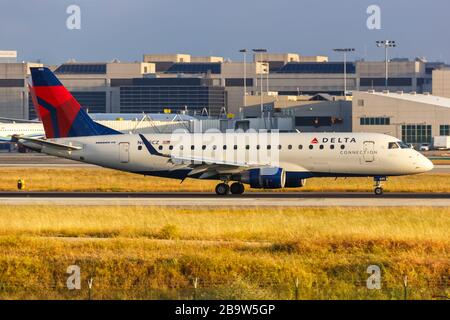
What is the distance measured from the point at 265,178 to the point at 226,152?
4.79 meters

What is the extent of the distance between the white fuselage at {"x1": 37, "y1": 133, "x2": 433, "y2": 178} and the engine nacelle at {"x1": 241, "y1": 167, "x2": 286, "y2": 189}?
3.96ft

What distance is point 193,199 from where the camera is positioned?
59219 millimetres

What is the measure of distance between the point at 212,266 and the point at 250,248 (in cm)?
417

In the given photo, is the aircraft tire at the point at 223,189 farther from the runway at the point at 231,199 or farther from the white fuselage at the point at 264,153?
the white fuselage at the point at 264,153

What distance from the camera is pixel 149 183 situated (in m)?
74.4

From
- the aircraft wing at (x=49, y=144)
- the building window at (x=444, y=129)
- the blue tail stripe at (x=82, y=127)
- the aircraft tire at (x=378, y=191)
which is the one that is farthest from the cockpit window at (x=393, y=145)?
the building window at (x=444, y=129)

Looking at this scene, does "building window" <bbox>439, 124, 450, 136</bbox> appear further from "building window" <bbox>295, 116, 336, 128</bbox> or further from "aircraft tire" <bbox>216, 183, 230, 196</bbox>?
"aircraft tire" <bbox>216, 183, 230, 196</bbox>

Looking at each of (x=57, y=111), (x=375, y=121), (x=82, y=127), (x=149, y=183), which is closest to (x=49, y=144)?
(x=57, y=111)

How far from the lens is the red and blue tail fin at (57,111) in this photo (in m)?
65.3

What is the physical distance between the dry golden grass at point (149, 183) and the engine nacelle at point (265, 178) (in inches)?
240

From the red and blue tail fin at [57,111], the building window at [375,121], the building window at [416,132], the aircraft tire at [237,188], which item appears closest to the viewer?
the aircraft tire at [237,188]

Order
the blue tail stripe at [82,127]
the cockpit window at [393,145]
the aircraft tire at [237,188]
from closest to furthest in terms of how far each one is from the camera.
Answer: the cockpit window at [393,145] < the aircraft tire at [237,188] < the blue tail stripe at [82,127]

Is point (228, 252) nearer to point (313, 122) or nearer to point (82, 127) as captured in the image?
point (82, 127)

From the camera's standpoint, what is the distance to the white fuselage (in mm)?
61469
